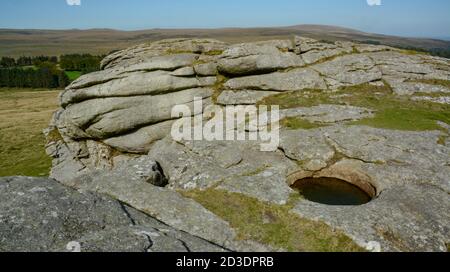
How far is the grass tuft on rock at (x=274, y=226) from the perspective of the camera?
40.5ft

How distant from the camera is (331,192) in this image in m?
17.5

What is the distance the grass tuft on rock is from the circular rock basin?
2.97 m

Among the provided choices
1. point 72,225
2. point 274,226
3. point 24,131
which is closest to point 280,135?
point 274,226

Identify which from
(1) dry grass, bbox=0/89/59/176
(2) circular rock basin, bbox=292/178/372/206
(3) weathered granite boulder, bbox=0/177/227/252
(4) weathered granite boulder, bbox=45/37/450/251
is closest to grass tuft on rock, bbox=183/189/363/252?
(4) weathered granite boulder, bbox=45/37/450/251

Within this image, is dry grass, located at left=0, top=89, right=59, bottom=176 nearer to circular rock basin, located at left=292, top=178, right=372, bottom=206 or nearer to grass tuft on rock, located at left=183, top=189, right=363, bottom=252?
grass tuft on rock, located at left=183, top=189, right=363, bottom=252

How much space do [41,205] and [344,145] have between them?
15.8m

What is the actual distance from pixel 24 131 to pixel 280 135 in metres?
96.7

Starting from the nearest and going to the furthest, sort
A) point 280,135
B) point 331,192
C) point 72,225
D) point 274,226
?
point 72,225 < point 274,226 < point 331,192 < point 280,135

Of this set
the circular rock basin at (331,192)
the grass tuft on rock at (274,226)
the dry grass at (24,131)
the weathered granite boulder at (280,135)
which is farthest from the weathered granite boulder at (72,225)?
the dry grass at (24,131)

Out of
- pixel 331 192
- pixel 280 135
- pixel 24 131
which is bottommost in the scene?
pixel 24 131

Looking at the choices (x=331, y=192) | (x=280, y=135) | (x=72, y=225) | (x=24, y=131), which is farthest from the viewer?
(x=24, y=131)

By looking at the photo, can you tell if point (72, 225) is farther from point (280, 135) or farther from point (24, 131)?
point (24, 131)

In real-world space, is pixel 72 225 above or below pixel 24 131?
above
